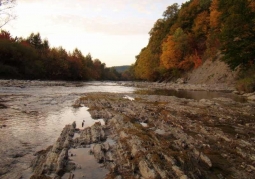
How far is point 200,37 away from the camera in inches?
2653

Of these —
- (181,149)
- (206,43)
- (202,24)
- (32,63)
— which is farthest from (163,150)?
(32,63)

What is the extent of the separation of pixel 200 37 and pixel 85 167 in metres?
66.9

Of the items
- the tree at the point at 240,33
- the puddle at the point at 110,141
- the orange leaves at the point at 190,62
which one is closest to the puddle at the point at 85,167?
the puddle at the point at 110,141

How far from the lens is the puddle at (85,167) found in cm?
602

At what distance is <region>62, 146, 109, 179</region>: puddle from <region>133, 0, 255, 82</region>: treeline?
92.7 feet

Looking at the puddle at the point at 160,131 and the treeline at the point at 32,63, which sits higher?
the treeline at the point at 32,63

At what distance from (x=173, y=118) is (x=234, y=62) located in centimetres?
2184

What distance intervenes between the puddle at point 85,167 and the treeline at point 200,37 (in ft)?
92.7

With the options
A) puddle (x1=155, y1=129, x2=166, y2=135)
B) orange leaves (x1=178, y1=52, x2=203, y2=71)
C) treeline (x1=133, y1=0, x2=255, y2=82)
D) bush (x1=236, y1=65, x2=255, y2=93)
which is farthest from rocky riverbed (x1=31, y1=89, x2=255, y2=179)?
orange leaves (x1=178, y1=52, x2=203, y2=71)

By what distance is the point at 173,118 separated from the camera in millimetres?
13336

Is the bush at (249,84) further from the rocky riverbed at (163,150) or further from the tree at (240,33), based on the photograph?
the rocky riverbed at (163,150)

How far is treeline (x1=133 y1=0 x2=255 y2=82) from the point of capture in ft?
99.1

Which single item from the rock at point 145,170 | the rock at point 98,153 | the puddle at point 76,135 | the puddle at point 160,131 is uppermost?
the rock at point 145,170

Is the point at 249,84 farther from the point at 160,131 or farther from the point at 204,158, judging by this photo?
the point at 204,158
